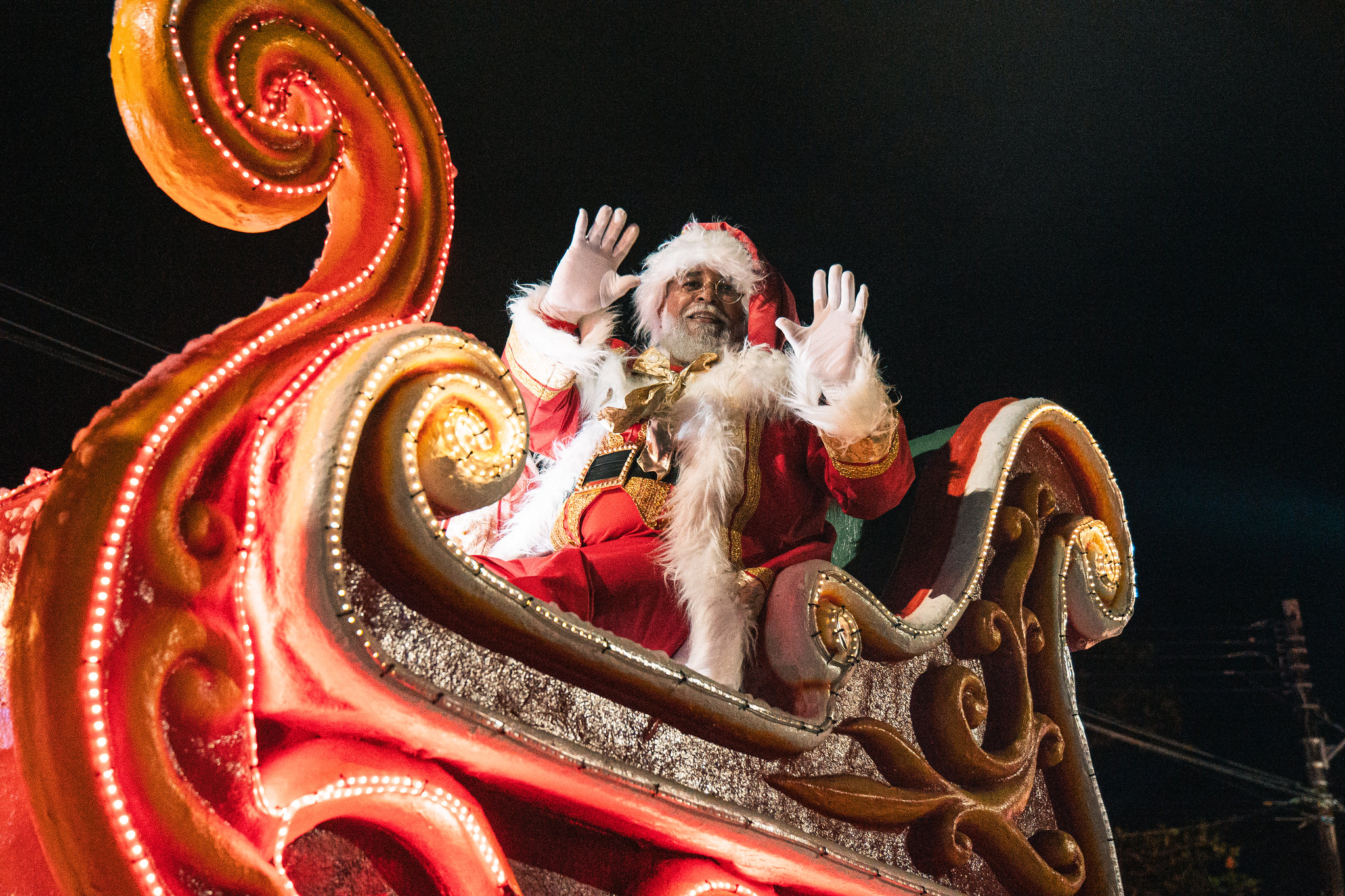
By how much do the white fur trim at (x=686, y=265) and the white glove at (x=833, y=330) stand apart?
47 cm

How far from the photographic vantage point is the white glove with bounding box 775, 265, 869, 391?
1.85m

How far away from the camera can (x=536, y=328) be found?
204cm

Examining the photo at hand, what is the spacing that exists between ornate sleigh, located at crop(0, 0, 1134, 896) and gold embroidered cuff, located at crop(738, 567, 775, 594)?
0.12 m

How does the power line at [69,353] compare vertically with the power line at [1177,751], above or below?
below

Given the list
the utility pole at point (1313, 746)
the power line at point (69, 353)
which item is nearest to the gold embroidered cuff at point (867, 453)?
the power line at point (69, 353)

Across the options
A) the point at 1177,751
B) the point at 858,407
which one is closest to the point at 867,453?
the point at 858,407

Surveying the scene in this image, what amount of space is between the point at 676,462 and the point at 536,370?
38 centimetres

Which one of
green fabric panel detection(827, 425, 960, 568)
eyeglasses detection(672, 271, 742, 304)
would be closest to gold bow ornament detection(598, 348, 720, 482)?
eyeglasses detection(672, 271, 742, 304)

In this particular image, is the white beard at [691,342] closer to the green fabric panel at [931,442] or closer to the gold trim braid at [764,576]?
the green fabric panel at [931,442]

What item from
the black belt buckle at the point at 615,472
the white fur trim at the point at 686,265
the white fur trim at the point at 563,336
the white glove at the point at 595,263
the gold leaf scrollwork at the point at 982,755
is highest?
the white fur trim at the point at 686,265

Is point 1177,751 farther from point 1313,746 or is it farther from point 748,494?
point 748,494

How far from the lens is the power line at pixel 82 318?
110 inches

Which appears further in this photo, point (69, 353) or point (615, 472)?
point (69, 353)

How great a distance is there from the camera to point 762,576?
172 centimetres
